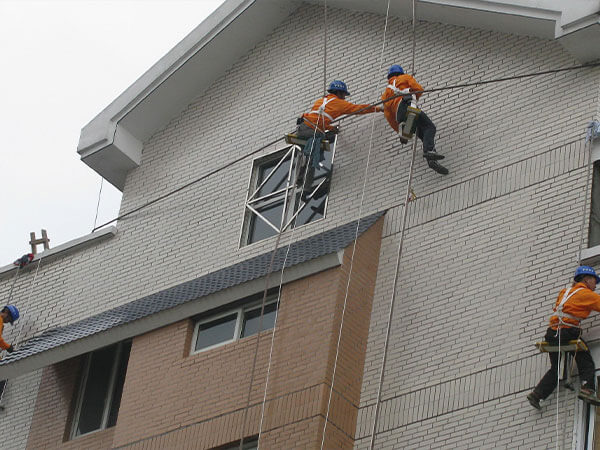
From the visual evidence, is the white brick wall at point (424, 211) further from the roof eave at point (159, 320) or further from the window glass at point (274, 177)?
the roof eave at point (159, 320)

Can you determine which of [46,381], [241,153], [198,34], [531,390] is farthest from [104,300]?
[531,390]

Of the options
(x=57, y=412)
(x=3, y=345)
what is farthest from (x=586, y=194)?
(x=3, y=345)

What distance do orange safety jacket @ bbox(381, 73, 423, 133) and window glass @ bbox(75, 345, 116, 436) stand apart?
5.54 metres

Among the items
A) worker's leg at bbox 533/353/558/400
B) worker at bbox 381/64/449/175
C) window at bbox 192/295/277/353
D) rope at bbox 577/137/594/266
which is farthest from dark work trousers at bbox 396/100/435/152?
worker's leg at bbox 533/353/558/400

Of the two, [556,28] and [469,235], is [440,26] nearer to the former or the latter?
[556,28]

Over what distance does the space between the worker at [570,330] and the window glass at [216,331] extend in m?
5.03

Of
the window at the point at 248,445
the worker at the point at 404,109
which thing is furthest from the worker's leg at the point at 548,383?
the worker at the point at 404,109

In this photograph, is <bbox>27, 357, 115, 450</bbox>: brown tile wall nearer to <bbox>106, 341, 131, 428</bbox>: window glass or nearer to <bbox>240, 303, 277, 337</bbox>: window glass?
<bbox>106, 341, 131, 428</bbox>: window glass

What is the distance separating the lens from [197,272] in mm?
20906

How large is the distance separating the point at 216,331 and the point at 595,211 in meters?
5.59

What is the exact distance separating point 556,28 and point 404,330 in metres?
4.49

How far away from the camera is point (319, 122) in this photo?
2034cm

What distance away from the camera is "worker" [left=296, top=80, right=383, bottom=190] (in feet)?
66.5

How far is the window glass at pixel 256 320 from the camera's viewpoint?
18.9 metres
